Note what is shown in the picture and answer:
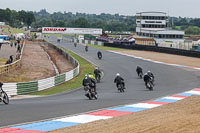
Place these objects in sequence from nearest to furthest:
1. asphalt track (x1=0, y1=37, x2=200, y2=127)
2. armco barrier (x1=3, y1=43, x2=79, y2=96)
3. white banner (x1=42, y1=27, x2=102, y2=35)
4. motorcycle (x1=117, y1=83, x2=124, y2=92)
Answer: asphalt track (x1=0, y1=37, x2=200, y2=127)
armco barrier (x1=3, y1=43, x2=79, y2=96)
motorcycle (x1=117, y1=83, x2=124, y2=92)
white banner (x1=42, y1=27, x2=102, y2=35)

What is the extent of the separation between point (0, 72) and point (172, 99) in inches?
657

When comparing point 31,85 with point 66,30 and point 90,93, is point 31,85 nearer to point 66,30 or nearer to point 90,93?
point 90,93

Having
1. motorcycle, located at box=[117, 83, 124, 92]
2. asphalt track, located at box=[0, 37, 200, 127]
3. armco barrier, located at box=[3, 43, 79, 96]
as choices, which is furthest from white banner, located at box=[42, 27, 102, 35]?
motorcycle, located at box=[117, 83, 124, 92]

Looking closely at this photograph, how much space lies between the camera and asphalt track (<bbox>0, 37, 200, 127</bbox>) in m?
14.1

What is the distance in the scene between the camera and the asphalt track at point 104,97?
46.2 feet

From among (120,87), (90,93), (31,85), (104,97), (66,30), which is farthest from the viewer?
(66,30)

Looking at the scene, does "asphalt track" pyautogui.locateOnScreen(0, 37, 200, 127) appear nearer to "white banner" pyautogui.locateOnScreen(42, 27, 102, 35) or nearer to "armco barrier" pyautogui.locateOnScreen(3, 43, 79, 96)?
"armco barrier" pyautogui.locateOnScreen(3, 43, 79, 96)

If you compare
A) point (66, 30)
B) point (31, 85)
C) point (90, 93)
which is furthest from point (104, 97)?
point (66, 30)

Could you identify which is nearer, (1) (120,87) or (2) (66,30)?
(1) (120,87)

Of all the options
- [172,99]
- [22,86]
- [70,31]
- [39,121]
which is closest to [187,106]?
[172,99]

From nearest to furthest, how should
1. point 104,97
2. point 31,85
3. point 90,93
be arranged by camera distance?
point 90,93, point 104,97, point 31,85

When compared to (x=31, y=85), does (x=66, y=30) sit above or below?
above

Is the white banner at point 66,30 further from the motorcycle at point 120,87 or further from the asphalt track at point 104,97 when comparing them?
the motorcycle at point 120,87

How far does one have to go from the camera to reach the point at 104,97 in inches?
838
